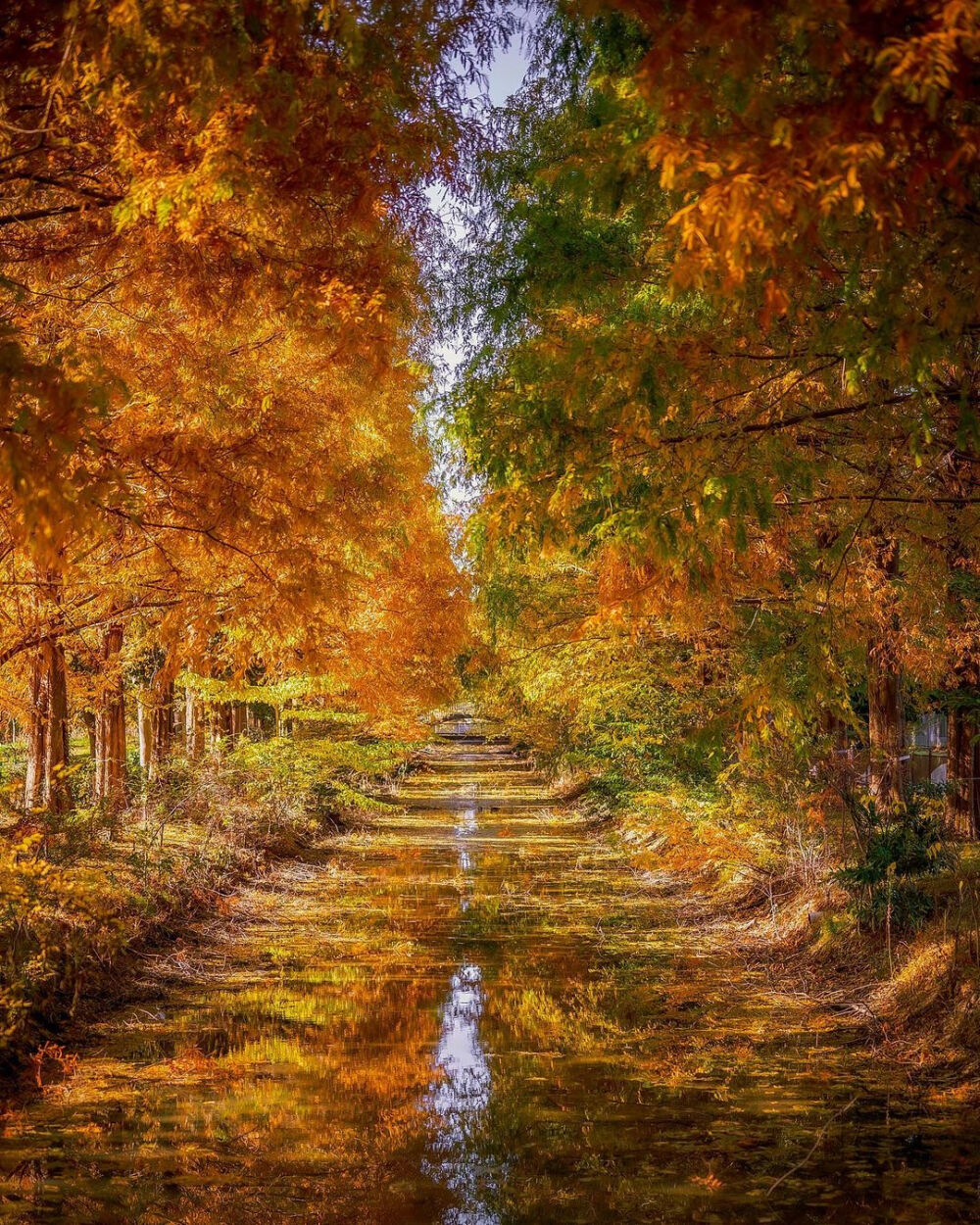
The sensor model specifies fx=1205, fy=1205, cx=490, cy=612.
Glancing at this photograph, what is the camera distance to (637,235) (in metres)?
9.32

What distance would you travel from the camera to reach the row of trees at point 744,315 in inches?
174

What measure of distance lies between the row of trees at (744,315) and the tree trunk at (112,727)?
223 inches

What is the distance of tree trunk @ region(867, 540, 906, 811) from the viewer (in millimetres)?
13367

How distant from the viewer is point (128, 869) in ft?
42.4

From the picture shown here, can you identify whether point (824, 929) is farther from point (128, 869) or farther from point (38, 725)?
point (38, 725)

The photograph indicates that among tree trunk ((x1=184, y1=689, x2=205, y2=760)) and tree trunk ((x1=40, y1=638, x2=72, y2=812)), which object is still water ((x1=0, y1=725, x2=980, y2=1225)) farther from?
tree trunk ((x1=184, y1=689, x2=205, y2=760))

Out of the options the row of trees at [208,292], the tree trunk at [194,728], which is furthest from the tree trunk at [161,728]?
the row of trees at [208,292]

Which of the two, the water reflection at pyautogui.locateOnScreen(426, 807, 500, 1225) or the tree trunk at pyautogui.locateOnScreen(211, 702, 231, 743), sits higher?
the tree trunk at pyautogui.locateOnScreen(211, 702, 231, 743)

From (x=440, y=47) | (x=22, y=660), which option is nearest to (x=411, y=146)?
(x=440, y=47)

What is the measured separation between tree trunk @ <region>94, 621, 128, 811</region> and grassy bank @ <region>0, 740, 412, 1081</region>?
18.7 inches

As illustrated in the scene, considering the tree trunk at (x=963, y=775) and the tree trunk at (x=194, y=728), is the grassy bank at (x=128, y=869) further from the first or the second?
the tree trunk at (x=963, y=775)

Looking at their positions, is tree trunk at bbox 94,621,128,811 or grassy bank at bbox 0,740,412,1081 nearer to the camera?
grassy bank at bbox 0,740,412,1081

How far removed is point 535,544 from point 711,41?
4.69 meters

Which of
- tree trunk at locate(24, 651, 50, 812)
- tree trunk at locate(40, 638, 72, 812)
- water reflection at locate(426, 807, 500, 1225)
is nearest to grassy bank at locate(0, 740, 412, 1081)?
tree trunk at locate(40, 638, 72, 812)
